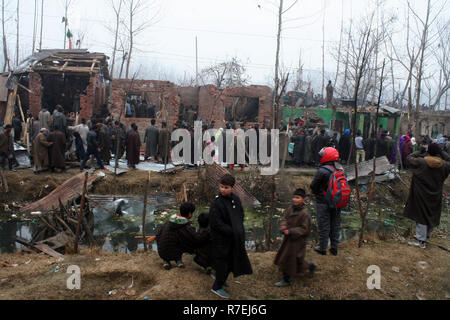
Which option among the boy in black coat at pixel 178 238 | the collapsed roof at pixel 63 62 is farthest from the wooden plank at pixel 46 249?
the collapsed roof at pixel 63 62

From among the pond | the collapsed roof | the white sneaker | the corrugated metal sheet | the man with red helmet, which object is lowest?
the pond

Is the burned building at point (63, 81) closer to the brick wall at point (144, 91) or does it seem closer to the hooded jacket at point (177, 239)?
the brick wall at point (144, 91)

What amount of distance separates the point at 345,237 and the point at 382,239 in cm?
192

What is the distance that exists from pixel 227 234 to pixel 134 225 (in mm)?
5275

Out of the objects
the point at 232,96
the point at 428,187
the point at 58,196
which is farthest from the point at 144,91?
the point at 428,187

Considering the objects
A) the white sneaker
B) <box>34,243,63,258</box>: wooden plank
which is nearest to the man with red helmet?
the white sneaker

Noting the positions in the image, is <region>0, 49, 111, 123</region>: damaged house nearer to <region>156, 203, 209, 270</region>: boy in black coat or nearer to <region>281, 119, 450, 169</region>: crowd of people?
<region>281, 119, 450, 169</region>: crowd of people

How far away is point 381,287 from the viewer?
433 cm

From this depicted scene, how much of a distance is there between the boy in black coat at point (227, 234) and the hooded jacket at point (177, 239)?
0.65 m

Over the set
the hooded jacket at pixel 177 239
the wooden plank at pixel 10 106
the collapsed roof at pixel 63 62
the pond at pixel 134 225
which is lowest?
the pond at pixel 134 225

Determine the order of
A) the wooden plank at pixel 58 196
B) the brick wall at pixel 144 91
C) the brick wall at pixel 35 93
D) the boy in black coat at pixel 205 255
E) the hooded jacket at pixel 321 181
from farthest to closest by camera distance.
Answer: the brick wall at pixel 144 91 < the brick wall at pixel 35 93 < the wooden plank at pixel 58 196 < the hooded jacket at pixel 321 181 < the boy in black coat at pixel 205 255

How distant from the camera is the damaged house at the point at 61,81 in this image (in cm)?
1446

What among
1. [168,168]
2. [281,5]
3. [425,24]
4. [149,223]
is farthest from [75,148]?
[425,24]

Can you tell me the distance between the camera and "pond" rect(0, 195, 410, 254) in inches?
290
